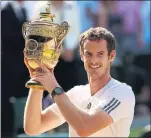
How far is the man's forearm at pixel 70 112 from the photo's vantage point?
3820mm

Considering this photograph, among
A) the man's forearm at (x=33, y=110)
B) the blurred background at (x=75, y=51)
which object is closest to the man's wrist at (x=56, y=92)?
the man's forearm at (x=33, y=110)

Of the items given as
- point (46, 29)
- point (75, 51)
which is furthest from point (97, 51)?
point (75, 51)

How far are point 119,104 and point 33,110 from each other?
56cm

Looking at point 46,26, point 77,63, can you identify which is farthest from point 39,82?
point 77,63

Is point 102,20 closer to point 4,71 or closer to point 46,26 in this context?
point 4,71

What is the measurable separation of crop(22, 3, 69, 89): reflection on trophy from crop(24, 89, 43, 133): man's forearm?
0.14 meters

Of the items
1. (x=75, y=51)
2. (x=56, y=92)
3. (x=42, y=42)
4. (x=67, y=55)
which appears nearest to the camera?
(x=56, y=92)

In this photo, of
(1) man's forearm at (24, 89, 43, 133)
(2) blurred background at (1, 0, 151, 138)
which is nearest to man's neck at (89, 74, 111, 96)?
(1) man's forearm at (24, 89, 43, 133)

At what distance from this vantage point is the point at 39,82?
3906mm

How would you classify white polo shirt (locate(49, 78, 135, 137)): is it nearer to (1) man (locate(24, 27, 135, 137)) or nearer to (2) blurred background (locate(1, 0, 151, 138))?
(1) man (locate(24, 27, 135, 137))

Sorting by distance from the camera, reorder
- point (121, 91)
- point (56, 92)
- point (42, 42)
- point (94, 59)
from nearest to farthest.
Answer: point (56, 92) < point (42, 42) < point (94, 59) < point (121, 91)

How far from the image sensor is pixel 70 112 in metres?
3.84

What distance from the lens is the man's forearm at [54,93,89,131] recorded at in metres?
3.82

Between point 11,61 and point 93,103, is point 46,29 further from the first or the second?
point 11,61
